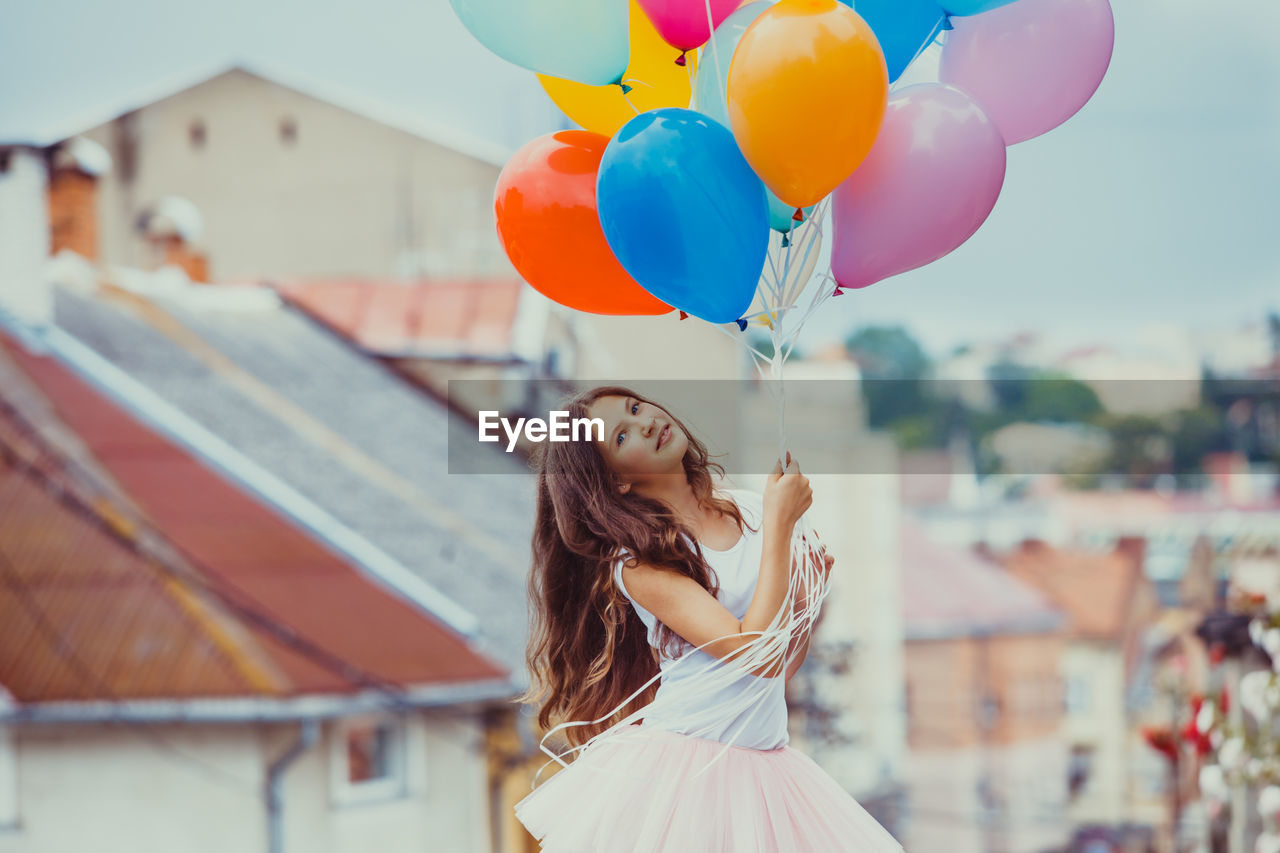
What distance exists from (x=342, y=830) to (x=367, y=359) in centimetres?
294

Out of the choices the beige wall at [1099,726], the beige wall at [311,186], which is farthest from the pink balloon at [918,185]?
the beige wall at [1099,726]

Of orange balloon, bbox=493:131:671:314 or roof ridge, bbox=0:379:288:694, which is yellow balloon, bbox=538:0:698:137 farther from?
roof ridge, bbox=0:379:288:694

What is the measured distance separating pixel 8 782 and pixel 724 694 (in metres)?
3.78

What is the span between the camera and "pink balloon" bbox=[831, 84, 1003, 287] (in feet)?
4.75

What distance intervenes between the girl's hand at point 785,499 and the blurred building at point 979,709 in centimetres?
1221

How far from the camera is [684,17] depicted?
1.48 meters

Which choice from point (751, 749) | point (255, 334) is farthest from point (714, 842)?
point (255, 334)

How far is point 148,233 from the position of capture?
6617mm

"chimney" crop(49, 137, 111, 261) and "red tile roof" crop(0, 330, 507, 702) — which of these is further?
"chimney" crop(49, 137, 111, 261)

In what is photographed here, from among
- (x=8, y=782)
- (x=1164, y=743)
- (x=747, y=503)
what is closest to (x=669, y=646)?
(x=747, y=503)

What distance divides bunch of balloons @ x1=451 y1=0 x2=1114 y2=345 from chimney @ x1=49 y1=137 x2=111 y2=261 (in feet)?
16.9

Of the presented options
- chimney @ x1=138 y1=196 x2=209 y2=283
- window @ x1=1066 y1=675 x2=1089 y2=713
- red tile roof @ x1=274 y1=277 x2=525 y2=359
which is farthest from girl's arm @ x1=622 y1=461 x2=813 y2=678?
window @ x1=1066 y1=675 x2=1089 y2=713

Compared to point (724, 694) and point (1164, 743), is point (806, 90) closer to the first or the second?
point (724, 694)

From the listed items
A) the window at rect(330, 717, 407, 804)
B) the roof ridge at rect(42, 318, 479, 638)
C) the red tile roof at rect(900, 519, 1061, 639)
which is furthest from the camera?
the red tile roof at rect(900, 519, 1061, 639)
